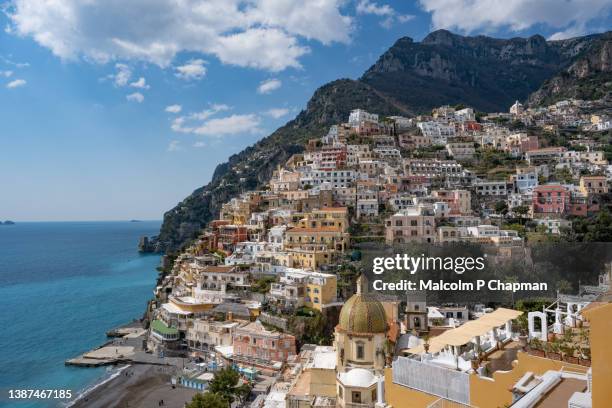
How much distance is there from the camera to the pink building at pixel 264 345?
40312mm

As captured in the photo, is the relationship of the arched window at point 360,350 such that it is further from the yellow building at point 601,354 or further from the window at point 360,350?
the yellow building at point 601,354

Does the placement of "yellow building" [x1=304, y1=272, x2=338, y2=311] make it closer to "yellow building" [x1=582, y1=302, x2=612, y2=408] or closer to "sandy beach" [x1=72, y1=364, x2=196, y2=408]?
"sandy beach" [x1=72, y1=364, x2=196, y2=408]

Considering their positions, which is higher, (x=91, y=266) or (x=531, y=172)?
(x=531, y=172)

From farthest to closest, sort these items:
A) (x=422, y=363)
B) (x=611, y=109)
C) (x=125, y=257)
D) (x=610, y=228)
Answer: (x=125, y=257) < (x=611, y=109) < (x=610, y=228) < (x=422, y=363)

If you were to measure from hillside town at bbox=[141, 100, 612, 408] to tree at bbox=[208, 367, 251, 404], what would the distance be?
1.31 metres

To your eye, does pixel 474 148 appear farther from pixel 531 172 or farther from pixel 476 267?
pixel 476 267

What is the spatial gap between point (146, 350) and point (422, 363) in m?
43.1

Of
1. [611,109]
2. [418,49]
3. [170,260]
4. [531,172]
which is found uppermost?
[418,49]

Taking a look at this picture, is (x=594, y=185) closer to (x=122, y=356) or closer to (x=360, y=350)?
(x=360, y=350)

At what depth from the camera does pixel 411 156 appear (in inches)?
3324

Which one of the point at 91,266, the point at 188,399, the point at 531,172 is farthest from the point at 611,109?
the point at 91,266

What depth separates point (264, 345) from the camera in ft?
133

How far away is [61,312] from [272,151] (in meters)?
66.7

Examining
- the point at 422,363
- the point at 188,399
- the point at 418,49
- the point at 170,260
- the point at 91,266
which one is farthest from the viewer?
the point at 418,49
